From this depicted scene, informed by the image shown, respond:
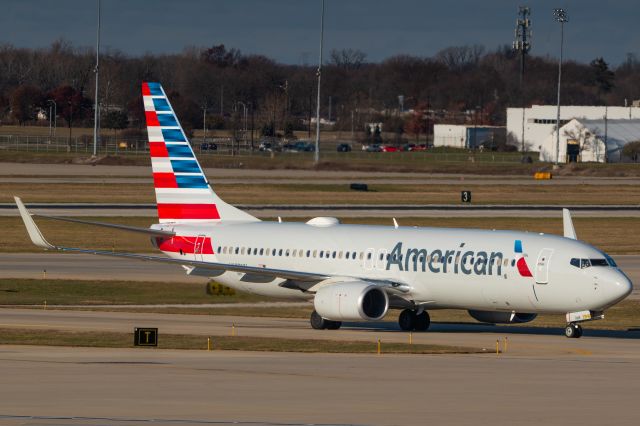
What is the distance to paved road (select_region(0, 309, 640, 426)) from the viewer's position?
3084 centimetres

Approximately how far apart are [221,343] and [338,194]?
8334 cm

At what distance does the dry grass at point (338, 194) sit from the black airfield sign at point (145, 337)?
7177 cm

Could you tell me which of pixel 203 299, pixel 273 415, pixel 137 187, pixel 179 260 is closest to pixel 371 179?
pixel 137 187

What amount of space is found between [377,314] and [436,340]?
2.75 meters

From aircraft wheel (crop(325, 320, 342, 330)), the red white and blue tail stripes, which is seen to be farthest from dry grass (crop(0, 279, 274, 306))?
aircraft wheel (crop(325, 320, 342, 330))

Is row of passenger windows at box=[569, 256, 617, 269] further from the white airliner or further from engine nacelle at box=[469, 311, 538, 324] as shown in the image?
engine nacelle at box=[469, 311, 538, 324]

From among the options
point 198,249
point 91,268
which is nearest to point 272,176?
point 91,268

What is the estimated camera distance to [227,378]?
3706cm

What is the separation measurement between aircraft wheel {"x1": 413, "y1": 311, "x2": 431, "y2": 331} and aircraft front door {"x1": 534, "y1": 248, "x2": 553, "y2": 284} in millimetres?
5555

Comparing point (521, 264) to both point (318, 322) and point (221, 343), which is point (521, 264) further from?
point (221, 343)

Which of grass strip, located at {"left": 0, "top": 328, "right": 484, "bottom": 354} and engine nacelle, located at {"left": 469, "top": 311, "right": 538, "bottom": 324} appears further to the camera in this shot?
engine nacelle, located at {"left": 469, "top": 311, "right": 538, "bottom": 324}

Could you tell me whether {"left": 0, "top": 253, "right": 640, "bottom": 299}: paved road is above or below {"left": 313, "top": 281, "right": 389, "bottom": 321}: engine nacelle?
below

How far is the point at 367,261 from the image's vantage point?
5159cm

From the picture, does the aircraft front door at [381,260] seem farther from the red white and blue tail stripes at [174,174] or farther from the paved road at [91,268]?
the paved road at [91,268]
